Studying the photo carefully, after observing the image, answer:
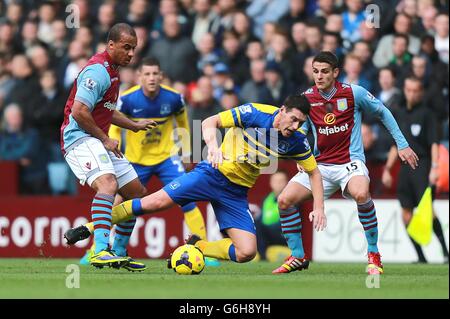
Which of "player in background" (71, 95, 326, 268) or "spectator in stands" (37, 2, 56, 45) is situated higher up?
"spectator in stands" (37, 2, 56, 45)

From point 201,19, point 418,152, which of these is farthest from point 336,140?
point 201,19

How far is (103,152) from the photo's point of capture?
34.8 ft

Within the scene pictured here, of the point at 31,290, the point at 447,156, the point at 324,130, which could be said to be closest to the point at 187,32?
the point at 447,156

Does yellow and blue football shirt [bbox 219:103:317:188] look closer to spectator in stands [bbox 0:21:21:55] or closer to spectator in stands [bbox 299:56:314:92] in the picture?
spectator in stands [bbox 299:56:314:92]

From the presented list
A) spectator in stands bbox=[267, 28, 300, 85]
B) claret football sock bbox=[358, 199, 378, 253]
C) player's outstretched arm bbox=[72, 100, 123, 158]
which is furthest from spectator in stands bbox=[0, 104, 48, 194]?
claret football sock bbox=[358, 199, 378, 253]

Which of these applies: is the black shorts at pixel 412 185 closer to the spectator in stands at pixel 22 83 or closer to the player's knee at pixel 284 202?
the player's knee at pixel 284 202

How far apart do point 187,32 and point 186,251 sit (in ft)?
26.9

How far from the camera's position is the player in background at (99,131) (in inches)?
407

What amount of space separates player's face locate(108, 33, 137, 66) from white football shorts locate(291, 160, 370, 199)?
2188 millimetres

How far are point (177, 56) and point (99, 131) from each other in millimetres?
7224

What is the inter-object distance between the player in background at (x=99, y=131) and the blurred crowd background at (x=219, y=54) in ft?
18.0

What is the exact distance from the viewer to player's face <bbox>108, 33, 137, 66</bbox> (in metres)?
10.6

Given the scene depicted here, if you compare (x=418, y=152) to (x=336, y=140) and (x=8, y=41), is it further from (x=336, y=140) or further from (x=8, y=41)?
(x=8, y=41)
